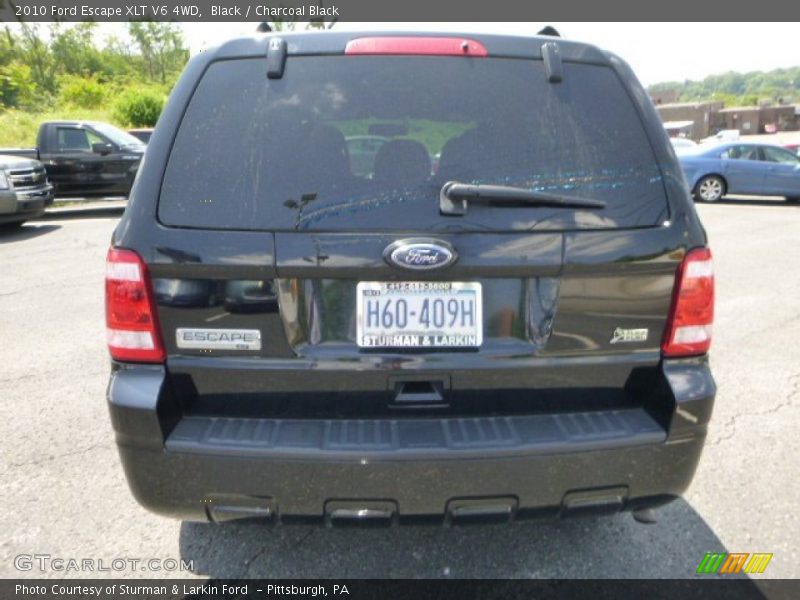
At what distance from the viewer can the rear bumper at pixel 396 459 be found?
170 cm

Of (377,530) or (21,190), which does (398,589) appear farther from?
(21,190)

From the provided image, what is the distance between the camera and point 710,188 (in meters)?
15.0

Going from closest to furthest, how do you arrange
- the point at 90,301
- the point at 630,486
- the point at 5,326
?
1. the point at 630,486
2. the point at 5,326
3. the point at 90,301

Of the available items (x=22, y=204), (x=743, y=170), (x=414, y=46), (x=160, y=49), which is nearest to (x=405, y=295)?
(x=414, y=46)

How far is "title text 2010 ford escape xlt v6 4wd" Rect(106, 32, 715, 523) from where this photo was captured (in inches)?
67.2

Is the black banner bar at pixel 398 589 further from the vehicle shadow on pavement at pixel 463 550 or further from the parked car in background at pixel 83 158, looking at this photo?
the parked car in background at pixel 83 158

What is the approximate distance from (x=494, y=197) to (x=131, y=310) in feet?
3.81

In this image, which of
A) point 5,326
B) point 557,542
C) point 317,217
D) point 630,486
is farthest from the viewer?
point 5,326

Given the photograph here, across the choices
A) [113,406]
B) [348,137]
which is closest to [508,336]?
[348,137]

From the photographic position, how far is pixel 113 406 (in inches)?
69.9

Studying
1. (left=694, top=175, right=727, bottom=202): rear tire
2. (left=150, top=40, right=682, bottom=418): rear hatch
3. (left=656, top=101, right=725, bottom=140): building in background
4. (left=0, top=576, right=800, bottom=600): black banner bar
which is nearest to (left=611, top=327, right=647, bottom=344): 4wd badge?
(left=150, top=40, right=682, bottom=418): rear hatch

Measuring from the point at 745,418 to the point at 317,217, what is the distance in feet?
10.1

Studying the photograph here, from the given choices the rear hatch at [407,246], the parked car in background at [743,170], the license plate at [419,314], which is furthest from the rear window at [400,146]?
the parked car in background at [743,170]

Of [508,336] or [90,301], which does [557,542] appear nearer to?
[508,336]
